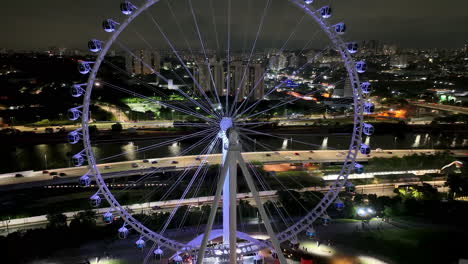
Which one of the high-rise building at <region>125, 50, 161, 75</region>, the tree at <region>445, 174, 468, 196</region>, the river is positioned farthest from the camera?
the high-rise building at <region>125, 50, 161, 75</region>

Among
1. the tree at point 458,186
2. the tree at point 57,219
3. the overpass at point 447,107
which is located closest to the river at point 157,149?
the tree at point 57,219

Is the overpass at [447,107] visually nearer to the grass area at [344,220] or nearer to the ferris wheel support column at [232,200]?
the grass area at [344,220]

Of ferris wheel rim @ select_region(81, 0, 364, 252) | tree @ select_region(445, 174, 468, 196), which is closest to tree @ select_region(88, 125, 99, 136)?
ferris wheel rim @ select_region(81, 0, 364, 252)

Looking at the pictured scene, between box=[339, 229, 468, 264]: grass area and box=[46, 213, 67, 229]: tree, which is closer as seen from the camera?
box=[339, 229, 468, 264]: grass area

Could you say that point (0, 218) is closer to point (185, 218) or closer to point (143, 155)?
point (185, 218)

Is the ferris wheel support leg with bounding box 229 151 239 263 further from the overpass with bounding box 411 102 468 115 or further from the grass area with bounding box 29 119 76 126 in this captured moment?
the overpass with bounding box 411 102 468 115

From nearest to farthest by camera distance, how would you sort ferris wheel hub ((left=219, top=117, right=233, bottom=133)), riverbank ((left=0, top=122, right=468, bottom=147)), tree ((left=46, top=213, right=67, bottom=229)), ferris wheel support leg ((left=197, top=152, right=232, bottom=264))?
1. ferris wheel support leg ((left=197, top=152, right=232, bottom=264))
2. ferris wheel hub ((left=219, top=117, right=233, bottom=133))
3. tree ((left=46, top=213, right=67, bottom=229))
4. riverbank ((left=0, top=122, right=468, bottom=147))

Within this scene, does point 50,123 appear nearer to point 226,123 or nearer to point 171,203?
point 171,203

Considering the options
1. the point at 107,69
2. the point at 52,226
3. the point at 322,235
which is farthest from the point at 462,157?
the point at 107,69

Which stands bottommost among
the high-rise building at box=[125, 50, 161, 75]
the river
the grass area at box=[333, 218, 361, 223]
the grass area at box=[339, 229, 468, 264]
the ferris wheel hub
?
the grass area at box=[339, 229, 468, 264]
